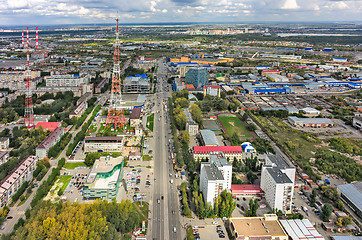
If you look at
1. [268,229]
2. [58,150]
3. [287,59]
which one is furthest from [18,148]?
[287,59]

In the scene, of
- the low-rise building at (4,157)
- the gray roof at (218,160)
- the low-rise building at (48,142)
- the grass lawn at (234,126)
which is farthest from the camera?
the grass lawn at (234,126)

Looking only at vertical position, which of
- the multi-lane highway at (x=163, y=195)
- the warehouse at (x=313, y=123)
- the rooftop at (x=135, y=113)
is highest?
the rooftop at (x=135, y=113)

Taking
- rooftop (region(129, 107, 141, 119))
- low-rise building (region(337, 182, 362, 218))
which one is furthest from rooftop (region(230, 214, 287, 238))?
rooftop (region(129, 107, 141, 119))

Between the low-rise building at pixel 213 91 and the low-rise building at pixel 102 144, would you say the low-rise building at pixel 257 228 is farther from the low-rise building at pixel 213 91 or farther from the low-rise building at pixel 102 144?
the low-rise building at pixel 213 91

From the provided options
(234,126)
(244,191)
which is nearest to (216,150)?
(244,191)

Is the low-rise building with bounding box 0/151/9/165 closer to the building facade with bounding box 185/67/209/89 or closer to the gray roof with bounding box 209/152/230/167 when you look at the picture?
the gray roof with bounding box 209/152/230/167

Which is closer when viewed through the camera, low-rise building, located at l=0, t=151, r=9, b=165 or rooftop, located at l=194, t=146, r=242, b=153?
low-rise building, located at l=0, t=151, r=9, b=165

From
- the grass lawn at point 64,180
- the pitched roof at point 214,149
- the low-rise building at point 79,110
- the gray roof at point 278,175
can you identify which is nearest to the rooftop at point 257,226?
the gray roof at point 278,175
